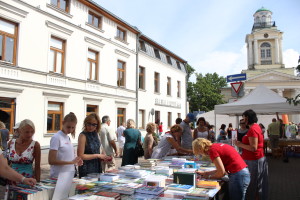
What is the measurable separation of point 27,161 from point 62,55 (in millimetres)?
10399

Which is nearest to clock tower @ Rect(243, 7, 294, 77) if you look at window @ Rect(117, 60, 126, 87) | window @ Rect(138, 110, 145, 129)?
window @ Rect(138, 110, 145, 129)

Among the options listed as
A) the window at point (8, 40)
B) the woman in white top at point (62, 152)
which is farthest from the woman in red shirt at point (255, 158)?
the window at point (8, 40)

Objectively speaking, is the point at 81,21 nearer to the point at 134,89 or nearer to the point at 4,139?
the point at 134,89

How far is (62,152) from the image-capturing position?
3.12m

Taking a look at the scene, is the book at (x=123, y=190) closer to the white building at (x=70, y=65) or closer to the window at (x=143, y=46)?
the white building at (x=70, y=65)

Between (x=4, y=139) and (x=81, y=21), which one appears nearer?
(x=4, y=139)

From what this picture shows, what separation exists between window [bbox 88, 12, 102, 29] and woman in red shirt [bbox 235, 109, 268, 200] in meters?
12.6

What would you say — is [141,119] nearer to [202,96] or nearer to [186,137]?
[186,137]

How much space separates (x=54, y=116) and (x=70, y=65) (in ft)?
9.46

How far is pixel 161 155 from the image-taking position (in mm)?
5078

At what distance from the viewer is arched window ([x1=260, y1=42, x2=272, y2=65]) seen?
52875 mm

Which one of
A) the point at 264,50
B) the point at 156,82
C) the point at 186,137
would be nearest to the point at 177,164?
the point at 186,137

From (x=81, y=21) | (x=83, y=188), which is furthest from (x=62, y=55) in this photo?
(x=83, y=188)

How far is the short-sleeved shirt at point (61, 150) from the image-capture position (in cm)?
306
